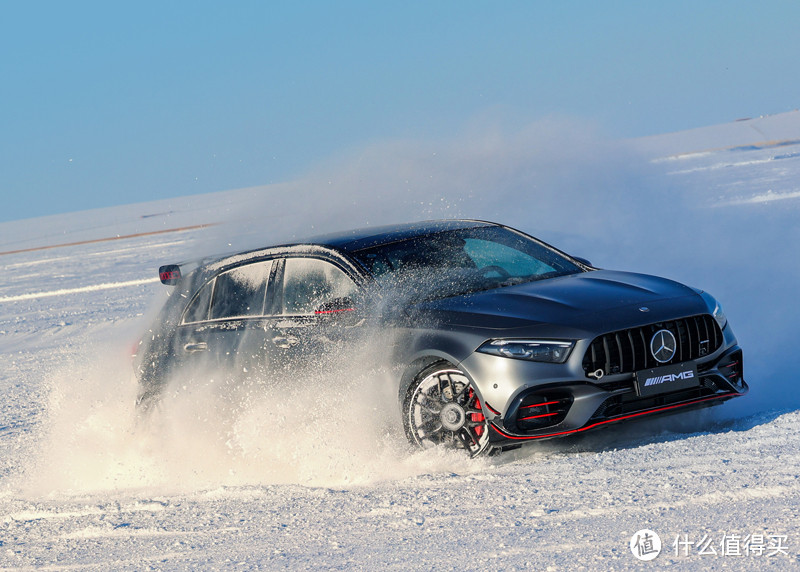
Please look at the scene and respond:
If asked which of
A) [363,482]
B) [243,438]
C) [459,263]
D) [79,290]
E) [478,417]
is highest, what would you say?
[79,290]

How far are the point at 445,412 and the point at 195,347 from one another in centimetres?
220

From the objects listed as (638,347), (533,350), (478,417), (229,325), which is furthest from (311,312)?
(638,347)

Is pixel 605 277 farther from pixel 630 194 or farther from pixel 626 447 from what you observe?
pixel 630 194

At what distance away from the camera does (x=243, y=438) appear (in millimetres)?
6445

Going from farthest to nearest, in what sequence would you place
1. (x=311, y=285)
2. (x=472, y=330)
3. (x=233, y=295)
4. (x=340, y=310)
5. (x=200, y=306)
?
(x=200, y=306), (x=233, y=295), (x=311, y=285), (x=340, y=310), (x=472, y=330)

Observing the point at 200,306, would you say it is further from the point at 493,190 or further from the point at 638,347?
the point at 493,190

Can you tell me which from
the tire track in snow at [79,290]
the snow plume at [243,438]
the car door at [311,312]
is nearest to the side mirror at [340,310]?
the car door at [311,312]

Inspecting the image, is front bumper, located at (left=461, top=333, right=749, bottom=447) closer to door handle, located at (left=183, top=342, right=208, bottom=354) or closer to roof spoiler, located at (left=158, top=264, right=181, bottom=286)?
door handle, located at (left=183, top=342, right=208, bottom=354)

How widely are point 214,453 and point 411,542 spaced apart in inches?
101

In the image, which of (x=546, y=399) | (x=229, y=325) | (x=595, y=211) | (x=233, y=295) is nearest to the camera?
(x=546, y=399)

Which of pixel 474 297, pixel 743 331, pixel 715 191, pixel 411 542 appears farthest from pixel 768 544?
pixel 715 191

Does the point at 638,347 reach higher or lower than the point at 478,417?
higher

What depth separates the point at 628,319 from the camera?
543 cm

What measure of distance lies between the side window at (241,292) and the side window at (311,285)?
0.72ft
